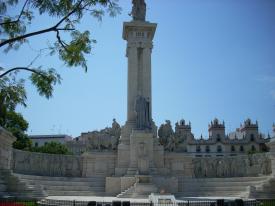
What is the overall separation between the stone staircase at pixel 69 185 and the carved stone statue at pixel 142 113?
6399 millimetres

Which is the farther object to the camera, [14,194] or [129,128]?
[129,128]

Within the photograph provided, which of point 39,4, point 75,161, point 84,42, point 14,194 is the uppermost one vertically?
point 39,4

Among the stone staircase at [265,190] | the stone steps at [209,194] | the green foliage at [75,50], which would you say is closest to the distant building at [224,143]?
the stone steps at [209,194]

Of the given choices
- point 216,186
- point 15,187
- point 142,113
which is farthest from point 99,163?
point 216,186

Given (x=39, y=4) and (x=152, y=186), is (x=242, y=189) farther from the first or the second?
(x=39, y=4)

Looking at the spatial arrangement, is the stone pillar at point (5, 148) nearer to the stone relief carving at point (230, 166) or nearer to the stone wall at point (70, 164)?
the stone wall at point (70, 164)

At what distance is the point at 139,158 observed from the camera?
33.2 metres

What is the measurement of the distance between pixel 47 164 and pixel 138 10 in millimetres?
18970

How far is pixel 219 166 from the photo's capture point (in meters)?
A: 37.7

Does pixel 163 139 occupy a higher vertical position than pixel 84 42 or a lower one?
lower

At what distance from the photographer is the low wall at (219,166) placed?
1356 inches

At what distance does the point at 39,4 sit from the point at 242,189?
78.3 ft

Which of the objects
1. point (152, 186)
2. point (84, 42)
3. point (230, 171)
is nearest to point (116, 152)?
point (152, 186)

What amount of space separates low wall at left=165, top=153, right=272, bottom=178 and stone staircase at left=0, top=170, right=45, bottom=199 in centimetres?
1424
